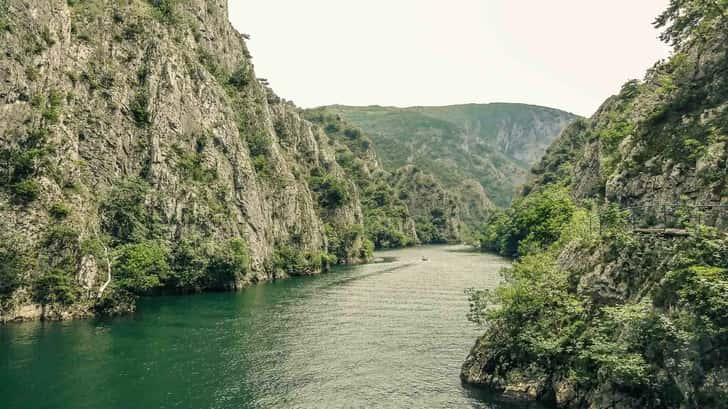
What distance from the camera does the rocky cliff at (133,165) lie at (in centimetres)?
5684

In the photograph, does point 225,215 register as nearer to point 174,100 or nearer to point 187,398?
point 174,100

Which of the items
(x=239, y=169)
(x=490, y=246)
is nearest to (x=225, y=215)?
(x=239, y=169)

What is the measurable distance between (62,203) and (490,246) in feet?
455

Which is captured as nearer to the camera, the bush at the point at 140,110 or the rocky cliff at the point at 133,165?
the rocky cliff at the point at 133,165

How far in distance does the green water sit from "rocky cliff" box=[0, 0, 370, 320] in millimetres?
7791

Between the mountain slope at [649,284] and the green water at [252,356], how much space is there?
428 centimetres

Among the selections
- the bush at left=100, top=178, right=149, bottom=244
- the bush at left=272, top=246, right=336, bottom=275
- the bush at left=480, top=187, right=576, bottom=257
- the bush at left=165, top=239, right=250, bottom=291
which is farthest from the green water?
the bush at left=480, top=187, right=576, bottom=257

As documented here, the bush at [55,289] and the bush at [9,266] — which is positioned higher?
the bush at [9,266]

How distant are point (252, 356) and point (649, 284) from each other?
31.4 m

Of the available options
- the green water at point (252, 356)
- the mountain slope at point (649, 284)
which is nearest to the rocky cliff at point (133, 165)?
the green water at point (252, 356)

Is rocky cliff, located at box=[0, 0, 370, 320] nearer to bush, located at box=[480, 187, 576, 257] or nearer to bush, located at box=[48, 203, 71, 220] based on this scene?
bush, located at box=[48, 203, 71, 220]

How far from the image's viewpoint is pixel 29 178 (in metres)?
57.8

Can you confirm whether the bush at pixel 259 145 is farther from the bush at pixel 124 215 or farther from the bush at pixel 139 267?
the bush at pixel 139 267

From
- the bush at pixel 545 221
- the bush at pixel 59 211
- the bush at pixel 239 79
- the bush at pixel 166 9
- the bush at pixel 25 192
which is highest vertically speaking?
the bush at pixel 166 9
